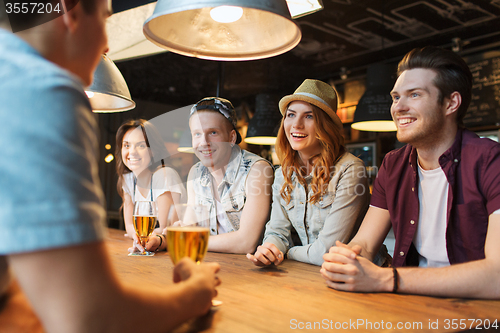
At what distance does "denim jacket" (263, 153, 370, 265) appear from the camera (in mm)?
1622

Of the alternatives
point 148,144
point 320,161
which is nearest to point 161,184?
point 148,144

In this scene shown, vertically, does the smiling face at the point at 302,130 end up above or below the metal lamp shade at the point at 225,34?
below

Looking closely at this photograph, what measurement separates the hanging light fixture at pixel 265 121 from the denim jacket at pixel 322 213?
2.91 m

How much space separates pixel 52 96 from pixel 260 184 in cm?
158

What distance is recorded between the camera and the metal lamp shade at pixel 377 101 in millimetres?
3556

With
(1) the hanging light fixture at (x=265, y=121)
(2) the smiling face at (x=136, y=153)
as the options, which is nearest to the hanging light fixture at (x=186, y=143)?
(2) the smiling face at (x=136, y=153)

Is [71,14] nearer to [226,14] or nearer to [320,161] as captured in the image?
[226,14]

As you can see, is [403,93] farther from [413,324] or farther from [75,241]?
[75,241]

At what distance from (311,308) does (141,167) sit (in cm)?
202

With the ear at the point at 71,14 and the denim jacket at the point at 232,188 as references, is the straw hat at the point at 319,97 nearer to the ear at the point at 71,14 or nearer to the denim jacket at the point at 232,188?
the denim jacket at the point at 232,188

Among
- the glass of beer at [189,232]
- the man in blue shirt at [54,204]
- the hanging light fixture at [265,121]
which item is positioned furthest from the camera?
the hanging light fixture at [265,121]

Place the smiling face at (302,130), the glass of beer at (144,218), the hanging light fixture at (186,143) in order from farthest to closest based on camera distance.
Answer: the hanging light fixture at (186,143) < the smiling face at (302,130) < the glass of beer at (144,218)

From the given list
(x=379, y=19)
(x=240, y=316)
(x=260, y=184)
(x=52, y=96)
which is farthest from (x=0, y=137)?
(x=379, y=19)

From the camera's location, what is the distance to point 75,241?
401 mm
